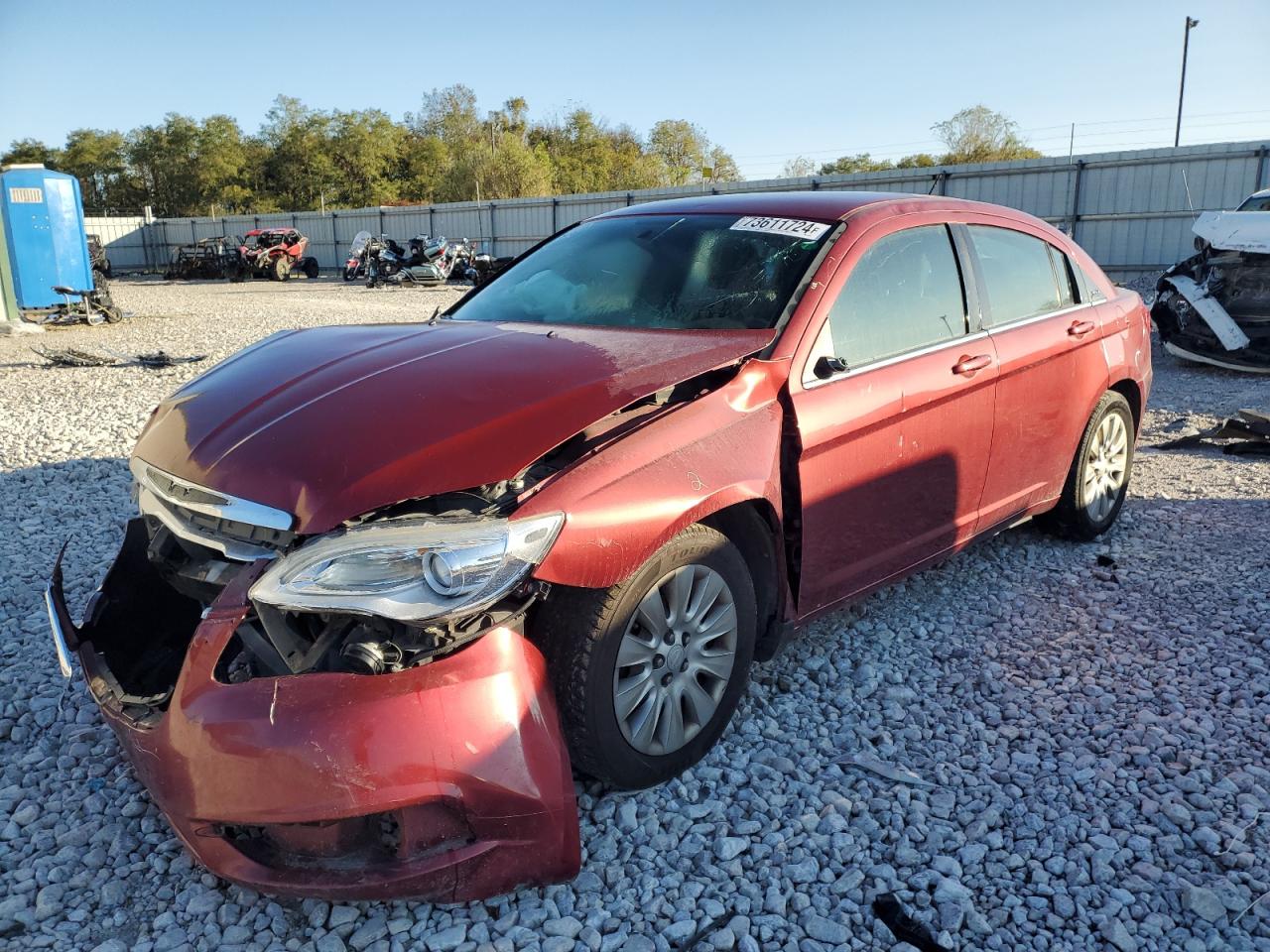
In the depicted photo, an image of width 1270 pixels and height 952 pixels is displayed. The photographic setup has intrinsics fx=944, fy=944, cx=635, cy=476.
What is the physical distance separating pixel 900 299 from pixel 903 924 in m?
2.12

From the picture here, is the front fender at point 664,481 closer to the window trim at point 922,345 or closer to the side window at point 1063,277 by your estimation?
the window trim at point 922,345

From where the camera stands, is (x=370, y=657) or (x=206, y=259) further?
(x=206, y=259)

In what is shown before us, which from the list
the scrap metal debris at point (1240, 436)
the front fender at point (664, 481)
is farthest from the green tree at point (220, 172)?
the front fender at point (664, 481)

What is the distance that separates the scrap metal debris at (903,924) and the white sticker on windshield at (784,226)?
214cm

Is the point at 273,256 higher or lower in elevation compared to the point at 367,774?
higher

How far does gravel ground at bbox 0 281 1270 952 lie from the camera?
2.27m

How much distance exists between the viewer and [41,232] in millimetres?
14867

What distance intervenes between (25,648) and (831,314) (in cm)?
330

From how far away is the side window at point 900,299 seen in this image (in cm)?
321

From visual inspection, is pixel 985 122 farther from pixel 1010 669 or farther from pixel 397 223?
pixel 1010 669

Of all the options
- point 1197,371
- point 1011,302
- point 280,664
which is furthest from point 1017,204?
point 280,664

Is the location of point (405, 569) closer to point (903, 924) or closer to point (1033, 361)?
point (903, 924)

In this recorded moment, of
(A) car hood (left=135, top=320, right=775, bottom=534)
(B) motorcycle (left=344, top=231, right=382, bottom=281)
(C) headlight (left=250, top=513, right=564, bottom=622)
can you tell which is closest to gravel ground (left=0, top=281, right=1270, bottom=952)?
(C) headlight (left=250, top=513, right=564, bottom=622)

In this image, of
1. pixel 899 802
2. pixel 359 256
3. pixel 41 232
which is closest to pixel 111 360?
pixel 41 232
